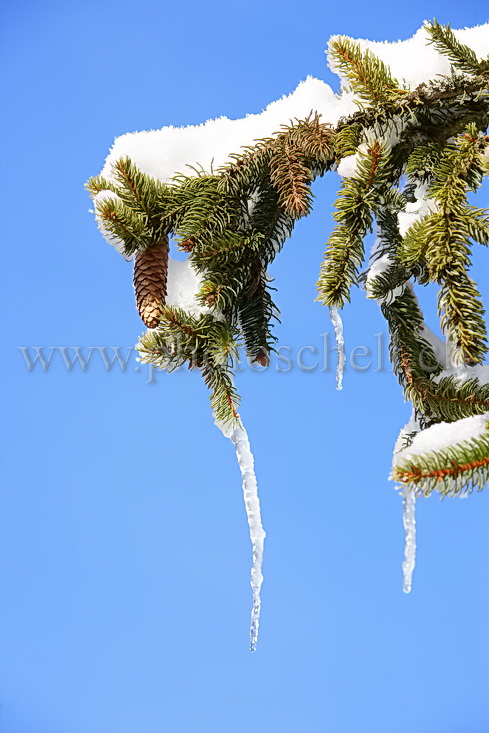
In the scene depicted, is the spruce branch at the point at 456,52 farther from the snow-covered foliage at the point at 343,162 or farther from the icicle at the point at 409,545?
the icicle at the point at 409,545

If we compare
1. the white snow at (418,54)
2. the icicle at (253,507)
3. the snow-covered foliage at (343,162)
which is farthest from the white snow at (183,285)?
the white snow at (418,54)

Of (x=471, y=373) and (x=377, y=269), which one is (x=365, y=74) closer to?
(x=377, y=269)

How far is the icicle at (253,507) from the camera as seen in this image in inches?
22.8

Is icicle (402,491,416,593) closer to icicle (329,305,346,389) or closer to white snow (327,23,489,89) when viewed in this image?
icicle (329,305,346,389)

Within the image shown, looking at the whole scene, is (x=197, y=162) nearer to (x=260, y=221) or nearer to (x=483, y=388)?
(x=260, y=221)

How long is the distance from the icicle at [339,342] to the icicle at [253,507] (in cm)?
21

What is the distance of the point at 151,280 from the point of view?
585 millimetres

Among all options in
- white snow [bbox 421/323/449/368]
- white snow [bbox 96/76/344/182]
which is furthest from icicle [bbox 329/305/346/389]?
white snow [bbox 96/76/344/182]

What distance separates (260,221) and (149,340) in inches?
7.6

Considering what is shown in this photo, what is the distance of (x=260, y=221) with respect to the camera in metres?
0.61

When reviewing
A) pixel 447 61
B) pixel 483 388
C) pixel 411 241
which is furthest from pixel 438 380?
pixel 447 61

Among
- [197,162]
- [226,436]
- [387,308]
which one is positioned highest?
[197,162]

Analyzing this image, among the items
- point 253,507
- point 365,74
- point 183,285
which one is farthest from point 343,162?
point 253,507

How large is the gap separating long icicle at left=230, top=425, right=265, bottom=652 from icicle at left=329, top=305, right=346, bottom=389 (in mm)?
212
